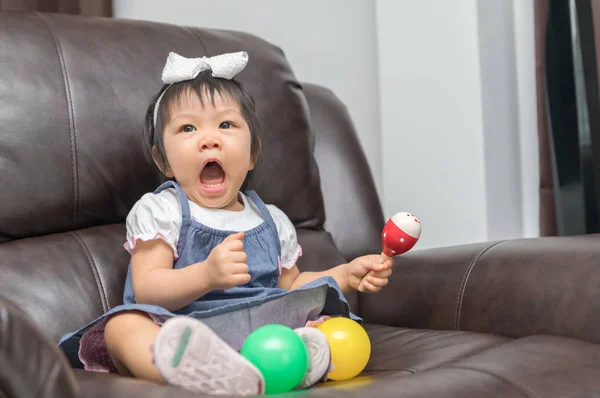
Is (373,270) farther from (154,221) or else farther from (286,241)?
(154,221)

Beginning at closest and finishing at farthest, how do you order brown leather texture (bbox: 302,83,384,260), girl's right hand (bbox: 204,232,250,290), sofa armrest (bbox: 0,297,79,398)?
1. sofa armrest (bbox: 0,297,79,398)
2. girl's right hand (bbox: 204,232,250,290)
3. brown leather texture (bbox: 302,83,384,260)

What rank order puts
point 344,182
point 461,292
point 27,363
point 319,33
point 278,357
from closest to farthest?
1. point 27,363
2. point 278,357
3. point 461,292
4. point 344,182
5. point 319,33

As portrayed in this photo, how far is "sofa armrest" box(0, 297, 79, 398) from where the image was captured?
0.66 metres

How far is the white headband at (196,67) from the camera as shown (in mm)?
1368

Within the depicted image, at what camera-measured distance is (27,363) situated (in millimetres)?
669

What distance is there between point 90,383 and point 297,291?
409mm

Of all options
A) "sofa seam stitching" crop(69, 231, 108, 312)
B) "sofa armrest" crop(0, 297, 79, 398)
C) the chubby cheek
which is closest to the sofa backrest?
"sofa seam stitching" crop(69, 231, 108, 312)

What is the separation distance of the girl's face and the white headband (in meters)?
0.05

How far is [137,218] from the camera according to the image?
50.1 inches

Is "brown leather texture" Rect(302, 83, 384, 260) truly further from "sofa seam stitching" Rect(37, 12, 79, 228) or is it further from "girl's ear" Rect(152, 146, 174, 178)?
"sofa seam stitching" Rect(37, 12, 79, 228)

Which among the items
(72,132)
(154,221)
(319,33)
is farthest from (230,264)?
(319,33)

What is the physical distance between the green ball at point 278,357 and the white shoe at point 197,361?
0.08 m

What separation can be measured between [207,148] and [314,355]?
456 mm

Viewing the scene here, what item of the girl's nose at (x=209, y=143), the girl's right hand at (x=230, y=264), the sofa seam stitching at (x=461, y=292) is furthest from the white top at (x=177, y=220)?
the sofa seam stitching at (x=461, y=292)
